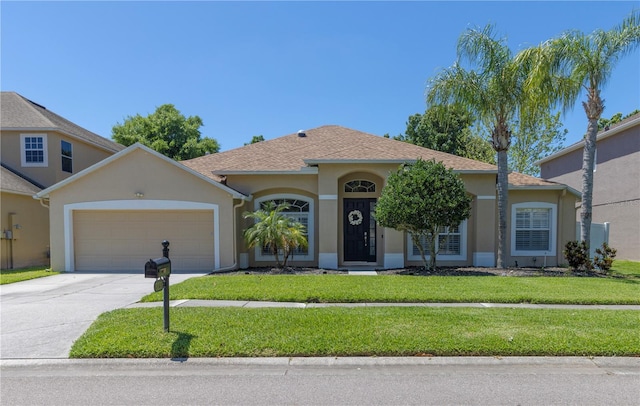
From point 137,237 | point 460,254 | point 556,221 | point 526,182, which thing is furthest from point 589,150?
point 137,237

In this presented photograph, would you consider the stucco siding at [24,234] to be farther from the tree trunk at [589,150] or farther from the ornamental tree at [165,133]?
the tree trunk at [589,150]

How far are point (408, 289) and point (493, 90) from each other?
24.7ft

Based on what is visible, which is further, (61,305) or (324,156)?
(324,156)

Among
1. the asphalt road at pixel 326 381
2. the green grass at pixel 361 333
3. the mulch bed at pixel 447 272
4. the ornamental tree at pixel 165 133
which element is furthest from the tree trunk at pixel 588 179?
the ornamental tree at pixel 165 133

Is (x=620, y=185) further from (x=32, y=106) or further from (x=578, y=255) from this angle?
(x=32, y=106)

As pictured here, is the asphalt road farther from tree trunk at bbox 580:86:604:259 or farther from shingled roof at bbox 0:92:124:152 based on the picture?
shingled roof at bbox 0:92:124:152

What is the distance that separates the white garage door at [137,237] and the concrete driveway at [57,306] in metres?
0.83

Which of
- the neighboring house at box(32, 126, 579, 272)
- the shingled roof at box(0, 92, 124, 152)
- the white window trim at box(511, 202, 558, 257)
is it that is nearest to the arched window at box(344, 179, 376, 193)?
the neighboring house at box(32, 126, 579, 272)

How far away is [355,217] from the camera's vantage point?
13062mm

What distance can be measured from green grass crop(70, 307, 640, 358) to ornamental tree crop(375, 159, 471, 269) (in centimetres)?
394

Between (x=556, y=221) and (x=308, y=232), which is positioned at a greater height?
(x=556, y=221)

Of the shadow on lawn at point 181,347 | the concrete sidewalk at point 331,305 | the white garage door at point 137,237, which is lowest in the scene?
the shadow on lawn at point 181,347

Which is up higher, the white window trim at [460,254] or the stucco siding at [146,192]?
the stucco siding at [146,192]

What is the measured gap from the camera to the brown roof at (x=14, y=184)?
44.6 feet
